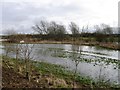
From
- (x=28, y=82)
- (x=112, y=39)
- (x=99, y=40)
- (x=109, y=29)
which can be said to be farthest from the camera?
(x=109, y=29)

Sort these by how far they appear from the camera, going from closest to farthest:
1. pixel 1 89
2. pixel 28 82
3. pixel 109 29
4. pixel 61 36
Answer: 1. pixel 1 89
2. pixel 28 82
3. pixel 61 36
4. pixel 109 29

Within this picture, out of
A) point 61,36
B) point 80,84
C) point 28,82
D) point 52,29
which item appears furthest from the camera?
→ point 52,29

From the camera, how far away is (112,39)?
149ft

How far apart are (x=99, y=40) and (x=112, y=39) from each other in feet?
13.2

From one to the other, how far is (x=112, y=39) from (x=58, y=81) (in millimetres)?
37957

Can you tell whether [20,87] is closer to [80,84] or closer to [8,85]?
[8,85]

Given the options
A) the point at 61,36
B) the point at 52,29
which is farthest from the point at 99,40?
the point at 52,29

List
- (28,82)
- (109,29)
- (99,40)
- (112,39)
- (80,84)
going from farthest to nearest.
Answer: (109,29) → (99,40) → (112,39) → (80,84) → (28,82)

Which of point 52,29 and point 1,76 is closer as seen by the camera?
point 1,76

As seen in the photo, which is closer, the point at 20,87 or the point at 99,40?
the point at 20,87

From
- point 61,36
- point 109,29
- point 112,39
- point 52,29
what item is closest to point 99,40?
point 112,39

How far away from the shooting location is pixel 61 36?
70.7 meters

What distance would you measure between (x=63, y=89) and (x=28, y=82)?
167cm

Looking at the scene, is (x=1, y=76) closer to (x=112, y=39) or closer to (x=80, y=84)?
(x=80, y=84)
